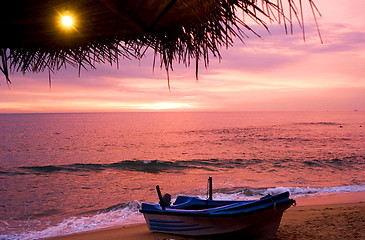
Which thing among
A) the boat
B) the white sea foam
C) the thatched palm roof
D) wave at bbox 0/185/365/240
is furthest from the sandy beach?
the thatched palm roof

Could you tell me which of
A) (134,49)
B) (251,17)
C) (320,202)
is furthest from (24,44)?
(320,202)

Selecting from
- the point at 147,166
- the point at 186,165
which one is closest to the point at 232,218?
the point at 186,165

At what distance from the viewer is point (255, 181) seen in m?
19.5

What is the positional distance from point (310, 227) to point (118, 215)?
25.9 feet

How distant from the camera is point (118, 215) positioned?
12.9m

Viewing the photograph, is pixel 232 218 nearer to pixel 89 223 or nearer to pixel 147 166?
pixel 89 223

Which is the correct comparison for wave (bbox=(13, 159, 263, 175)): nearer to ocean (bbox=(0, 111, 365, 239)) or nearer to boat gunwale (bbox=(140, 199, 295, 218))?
ocean (bbox=(0, 111, 365, 239))

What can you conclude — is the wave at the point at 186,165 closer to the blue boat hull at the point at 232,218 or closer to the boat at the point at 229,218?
the boat at the point at 229,218

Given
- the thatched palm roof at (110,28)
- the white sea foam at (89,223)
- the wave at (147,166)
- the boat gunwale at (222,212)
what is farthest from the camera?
the wave at (147,166)

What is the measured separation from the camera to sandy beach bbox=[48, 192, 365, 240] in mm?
8297

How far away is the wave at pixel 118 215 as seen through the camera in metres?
11.1

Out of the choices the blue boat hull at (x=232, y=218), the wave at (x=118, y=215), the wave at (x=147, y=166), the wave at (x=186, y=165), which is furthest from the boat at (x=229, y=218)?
the wave at (x=147, y=166)

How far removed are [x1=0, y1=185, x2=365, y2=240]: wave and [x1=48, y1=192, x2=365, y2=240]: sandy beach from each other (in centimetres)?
86

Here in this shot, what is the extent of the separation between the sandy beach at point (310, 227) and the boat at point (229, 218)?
0.53 metres
